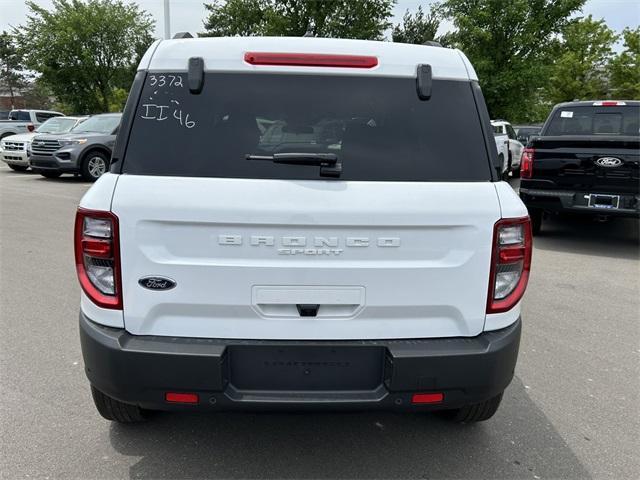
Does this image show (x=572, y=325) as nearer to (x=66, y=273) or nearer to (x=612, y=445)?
(x=612, y=445)

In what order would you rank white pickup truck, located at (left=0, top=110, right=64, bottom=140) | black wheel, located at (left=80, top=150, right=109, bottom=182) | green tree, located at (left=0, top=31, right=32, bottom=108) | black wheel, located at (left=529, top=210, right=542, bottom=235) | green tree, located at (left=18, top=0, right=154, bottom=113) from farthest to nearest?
green tree, located at (left=0, top=31, right=32, bottom=108)
green tree, located at (left=18, top=0, right=154, bottom=113)
white pickup truck, located at (left=0, top=110, right=64, bottom=140)
black wheel, located at (left=80, top=150, right=109, bottom=182)
black wheel, located at (left=529, top=210, right=542, bottom=235)

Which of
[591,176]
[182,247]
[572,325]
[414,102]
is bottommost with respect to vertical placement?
[572,325]

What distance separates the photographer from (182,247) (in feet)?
7.21

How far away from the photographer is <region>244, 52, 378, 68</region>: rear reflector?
2389mm

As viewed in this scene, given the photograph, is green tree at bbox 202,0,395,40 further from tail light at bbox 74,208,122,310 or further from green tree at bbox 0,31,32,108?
green tree at bbox 0,31,32,108

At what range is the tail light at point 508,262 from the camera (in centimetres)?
232

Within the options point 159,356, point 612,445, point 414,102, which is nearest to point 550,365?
point 612,445

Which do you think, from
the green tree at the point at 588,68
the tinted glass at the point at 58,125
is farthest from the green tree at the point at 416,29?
the tinted glass at the point at 58,125

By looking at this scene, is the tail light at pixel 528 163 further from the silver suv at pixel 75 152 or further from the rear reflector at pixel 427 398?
the silver suv at pixel 75 152

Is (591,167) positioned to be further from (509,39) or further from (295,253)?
(509,39)

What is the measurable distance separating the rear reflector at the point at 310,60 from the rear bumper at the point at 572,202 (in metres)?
5.78


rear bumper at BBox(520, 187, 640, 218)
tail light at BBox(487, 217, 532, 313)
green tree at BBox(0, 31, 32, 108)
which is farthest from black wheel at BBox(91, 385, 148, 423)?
green tree at BBox(0, 31, 32, 108)

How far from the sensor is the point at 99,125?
595 inches

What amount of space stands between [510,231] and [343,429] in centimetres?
143
